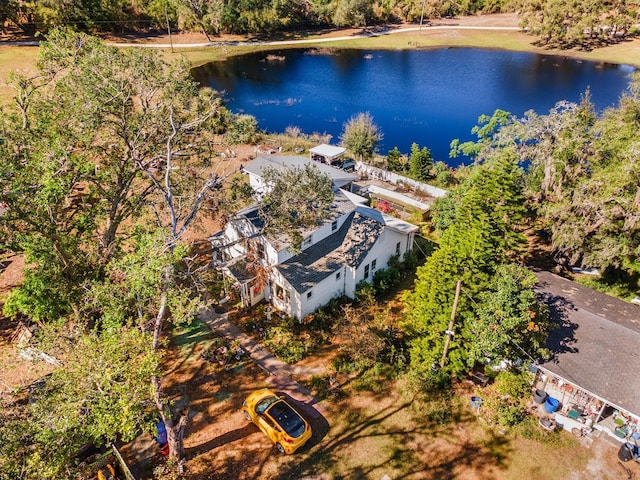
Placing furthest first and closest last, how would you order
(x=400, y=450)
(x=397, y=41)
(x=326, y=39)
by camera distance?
(x=326, y=39) < (x=397, y=41) < (x=400, y=450)

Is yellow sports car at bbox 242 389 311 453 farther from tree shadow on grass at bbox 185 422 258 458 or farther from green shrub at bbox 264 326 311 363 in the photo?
green shrub at bbox 264 326 311 363

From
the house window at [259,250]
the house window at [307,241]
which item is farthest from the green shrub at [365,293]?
the house window at [259,250]

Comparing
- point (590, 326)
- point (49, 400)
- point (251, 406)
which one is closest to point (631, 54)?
point (590, 326)

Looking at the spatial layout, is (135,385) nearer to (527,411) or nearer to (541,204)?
(527,411)

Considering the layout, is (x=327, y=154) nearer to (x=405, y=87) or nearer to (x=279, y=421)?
(x=279, y=421)

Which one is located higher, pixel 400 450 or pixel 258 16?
pixel 258 16

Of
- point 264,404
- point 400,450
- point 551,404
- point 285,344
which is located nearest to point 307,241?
point 285,344
